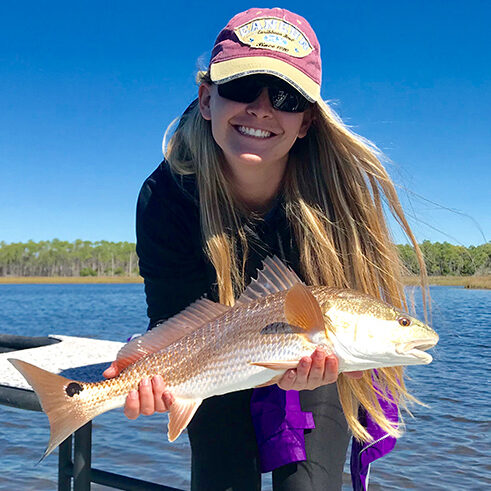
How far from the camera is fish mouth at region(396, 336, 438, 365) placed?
2.35m

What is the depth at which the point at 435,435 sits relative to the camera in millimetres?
7727

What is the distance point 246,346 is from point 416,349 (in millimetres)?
765

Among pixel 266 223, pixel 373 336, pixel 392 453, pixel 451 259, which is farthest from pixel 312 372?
pixel 392 453

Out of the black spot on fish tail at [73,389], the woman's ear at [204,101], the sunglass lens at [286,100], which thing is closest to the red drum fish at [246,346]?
the black spot on fish tail at [73,389]

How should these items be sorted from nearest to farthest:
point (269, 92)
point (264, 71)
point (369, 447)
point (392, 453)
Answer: point (264, 71) → point (269, 92) → point (369, 447) → point (392, 453)

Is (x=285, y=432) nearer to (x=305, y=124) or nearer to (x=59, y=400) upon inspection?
(x=59, y=400)

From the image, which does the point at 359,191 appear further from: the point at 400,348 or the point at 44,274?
the point at 44,274

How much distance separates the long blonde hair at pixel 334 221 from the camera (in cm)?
322

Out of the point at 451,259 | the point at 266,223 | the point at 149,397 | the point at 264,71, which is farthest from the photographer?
the point at 451,259

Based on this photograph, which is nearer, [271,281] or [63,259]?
[271,281]

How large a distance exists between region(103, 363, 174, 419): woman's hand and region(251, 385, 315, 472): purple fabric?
0.63m

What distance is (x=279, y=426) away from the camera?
2967 mm

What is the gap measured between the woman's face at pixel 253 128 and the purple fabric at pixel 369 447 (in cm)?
165

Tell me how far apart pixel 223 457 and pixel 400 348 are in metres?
1.35
